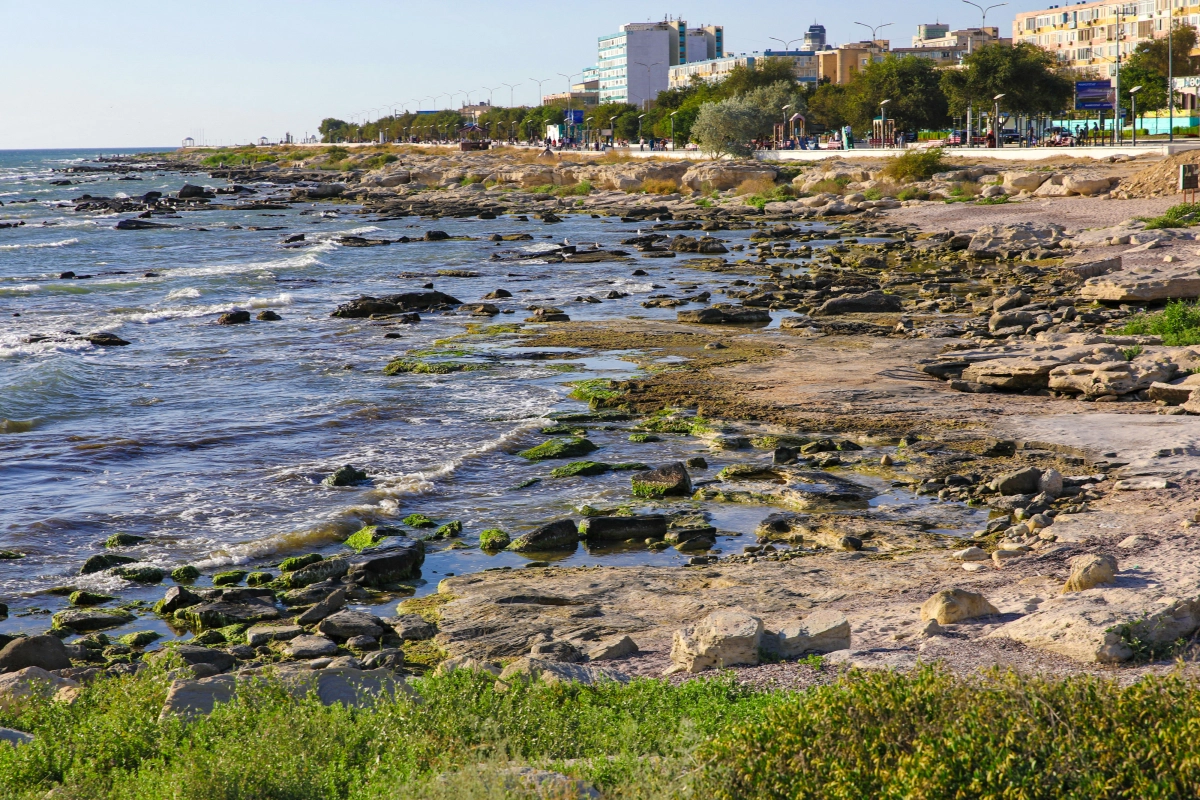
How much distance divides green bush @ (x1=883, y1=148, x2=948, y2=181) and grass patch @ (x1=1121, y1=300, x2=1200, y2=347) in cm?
4252

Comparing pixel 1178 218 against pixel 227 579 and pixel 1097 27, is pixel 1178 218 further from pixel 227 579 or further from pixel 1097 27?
pixel 1097 27

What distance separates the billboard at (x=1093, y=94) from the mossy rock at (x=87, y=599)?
238 ft

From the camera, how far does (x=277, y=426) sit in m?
17.3

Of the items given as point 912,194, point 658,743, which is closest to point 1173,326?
point 658,743

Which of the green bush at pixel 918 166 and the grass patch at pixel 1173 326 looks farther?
the green bush at pixel 918 166

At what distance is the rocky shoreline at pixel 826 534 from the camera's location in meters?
7.64

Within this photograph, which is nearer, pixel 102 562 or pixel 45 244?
pixel 102 562

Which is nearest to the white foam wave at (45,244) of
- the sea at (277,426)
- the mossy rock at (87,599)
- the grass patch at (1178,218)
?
the sea at (277,426)

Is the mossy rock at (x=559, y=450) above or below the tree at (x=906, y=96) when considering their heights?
below

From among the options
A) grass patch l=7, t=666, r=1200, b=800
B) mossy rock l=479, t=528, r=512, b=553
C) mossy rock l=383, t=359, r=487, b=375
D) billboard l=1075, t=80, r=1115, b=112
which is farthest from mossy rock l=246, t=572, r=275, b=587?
billboard l=1075, t=80, r=1115, b=112

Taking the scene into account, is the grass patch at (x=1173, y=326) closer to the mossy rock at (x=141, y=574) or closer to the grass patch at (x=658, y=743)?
the grass patch at (x=658, y=743)

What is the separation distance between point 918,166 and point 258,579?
57590 millimetres

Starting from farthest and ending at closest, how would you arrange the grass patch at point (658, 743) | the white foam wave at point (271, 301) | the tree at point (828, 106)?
1. the tree at point (828, 106)
2. the white foam wave at point (271, 301)
3. the grass patch at point (658, 743)

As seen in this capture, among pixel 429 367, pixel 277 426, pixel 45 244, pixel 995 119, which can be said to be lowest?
pixel 277 426
